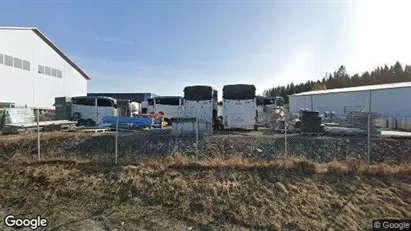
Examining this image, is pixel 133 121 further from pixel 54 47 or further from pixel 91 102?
pixel 54 47

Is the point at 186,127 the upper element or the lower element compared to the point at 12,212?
upper

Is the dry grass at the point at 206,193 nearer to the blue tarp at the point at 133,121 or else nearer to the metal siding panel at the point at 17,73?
the blue tarp at the point at 133,121

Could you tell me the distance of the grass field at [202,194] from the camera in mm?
6188

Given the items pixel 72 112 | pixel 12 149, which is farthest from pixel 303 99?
pixel 12 149

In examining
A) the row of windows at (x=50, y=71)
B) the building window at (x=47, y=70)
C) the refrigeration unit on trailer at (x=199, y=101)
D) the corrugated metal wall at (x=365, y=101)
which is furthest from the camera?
the building window at (x=47, y=70)

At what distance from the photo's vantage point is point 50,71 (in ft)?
123

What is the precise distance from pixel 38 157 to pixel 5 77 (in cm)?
2507

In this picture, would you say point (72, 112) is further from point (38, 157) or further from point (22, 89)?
point (38, 157)

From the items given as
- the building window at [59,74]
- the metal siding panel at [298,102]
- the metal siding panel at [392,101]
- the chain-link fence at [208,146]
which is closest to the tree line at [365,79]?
the metal siding panel at [298,102]

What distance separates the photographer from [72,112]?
79.3 ft

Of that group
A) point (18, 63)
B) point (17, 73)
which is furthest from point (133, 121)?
point (18, 63)

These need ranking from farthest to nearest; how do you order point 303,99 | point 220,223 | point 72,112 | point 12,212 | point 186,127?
point 303,99 → point 72,112 → point 186,127 → point 12,212 → point 220,223

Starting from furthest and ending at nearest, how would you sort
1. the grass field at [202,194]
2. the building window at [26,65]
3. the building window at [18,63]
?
the building window at [26,65] → the building window at [18,63] → the grass field at [202,194]

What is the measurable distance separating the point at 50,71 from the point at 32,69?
12.5ft
